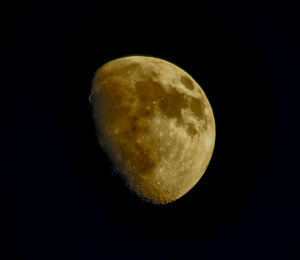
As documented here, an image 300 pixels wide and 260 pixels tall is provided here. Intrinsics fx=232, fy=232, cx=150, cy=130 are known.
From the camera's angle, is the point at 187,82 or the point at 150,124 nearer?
the point at 150,124

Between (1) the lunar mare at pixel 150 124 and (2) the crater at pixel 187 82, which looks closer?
(1) the lunar mare at pixel 150 124

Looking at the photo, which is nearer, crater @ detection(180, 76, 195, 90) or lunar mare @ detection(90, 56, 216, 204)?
lunar mare @ detection(90, 56, 216, 204)

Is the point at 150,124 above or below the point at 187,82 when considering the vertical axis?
below

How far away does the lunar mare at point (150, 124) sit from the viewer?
1085 mm

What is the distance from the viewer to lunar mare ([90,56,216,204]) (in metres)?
1.08

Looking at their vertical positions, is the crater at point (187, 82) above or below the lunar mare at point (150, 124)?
above

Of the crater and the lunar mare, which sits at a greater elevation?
the crater

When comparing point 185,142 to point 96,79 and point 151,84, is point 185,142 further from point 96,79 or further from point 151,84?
point 96,79

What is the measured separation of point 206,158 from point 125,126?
55cm

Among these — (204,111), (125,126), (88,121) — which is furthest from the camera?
(204,111)

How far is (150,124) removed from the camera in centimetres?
109

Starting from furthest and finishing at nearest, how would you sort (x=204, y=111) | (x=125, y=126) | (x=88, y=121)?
(x=204, y=111) < (x=88, y=121) < (x=125, y=126)

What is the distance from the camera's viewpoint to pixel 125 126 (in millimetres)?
1076

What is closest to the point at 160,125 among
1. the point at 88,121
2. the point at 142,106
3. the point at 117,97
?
the point at 142,106
